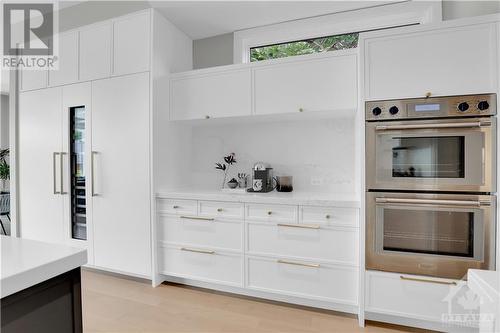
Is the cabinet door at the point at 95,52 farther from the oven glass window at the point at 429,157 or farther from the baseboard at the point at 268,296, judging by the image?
the oven glass window at the point at 429,157

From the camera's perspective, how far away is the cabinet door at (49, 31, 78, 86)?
294cm

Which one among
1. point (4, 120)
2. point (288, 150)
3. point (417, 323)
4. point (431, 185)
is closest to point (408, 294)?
point (417, 323)

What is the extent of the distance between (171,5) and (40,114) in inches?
76.9

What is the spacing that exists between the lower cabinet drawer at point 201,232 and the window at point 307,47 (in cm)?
184

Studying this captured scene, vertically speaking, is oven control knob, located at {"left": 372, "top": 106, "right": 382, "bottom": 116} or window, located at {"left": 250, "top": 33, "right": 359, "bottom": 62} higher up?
window, located at {"left": 250, "top": 33, "right": 359, "bottom": 62}

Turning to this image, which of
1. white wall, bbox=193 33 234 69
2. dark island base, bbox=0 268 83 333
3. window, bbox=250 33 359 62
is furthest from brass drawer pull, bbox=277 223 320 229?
white wall, bbox=193 33 234 69

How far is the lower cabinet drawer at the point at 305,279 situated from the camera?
2.09 metres

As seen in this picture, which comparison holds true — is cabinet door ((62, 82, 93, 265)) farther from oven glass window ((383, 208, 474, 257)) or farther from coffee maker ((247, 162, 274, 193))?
oven glass window ((383, 208, 474, 257))

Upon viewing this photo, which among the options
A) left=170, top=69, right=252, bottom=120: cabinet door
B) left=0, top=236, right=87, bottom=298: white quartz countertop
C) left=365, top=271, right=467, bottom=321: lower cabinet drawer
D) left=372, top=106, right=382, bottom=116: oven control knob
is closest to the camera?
left=0, top=236, right=87, bottom=298: white quartz countertop

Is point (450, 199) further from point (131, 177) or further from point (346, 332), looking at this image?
point (131, 177)

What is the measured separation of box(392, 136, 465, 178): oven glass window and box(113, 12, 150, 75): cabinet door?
2.31m

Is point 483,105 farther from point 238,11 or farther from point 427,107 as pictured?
point 238,11

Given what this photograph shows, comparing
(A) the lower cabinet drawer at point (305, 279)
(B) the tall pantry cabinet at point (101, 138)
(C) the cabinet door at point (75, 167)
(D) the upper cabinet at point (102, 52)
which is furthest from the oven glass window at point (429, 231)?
(C) the cabinet door at point (75, 167)

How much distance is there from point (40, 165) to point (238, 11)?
276cm
